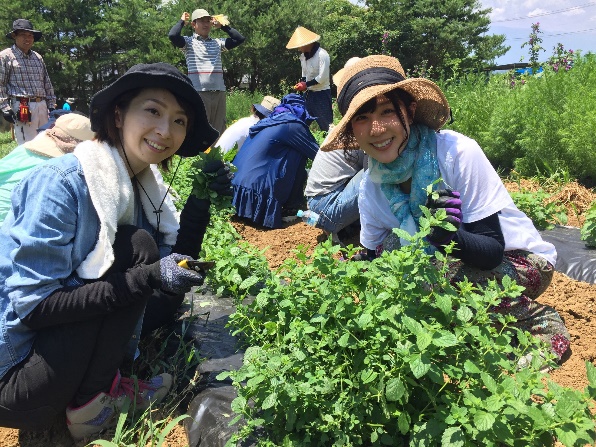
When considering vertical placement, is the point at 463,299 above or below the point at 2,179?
below

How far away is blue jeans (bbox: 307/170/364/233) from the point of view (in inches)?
136

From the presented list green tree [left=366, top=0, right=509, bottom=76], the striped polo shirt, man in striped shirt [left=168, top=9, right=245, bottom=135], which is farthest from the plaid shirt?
green tree [left=366, top=0, right=509, bottom=76]

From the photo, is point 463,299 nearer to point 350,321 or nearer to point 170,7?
point 350,321

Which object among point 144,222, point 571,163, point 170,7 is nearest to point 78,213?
point 144,222

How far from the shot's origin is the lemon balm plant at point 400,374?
1311 mm

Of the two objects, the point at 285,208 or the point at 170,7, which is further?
the point at 170,7

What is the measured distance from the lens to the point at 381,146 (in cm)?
224

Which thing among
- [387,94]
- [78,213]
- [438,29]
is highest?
[438,29]

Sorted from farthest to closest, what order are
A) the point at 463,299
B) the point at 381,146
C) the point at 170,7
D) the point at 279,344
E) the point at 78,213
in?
the point at 170,7, the point at 381,146, the point at 78,213, the point at 279,344, the point at 463,299

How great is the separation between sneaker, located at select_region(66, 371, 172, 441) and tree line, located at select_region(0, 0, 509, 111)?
14.4 meters

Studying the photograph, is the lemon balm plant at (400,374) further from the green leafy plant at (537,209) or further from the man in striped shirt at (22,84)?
the man in striped shirt at (22,84)

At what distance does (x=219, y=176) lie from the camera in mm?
2408

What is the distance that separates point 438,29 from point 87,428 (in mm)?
22644

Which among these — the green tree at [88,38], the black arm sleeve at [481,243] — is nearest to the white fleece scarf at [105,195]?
the black arm sleeve at [481,243]
